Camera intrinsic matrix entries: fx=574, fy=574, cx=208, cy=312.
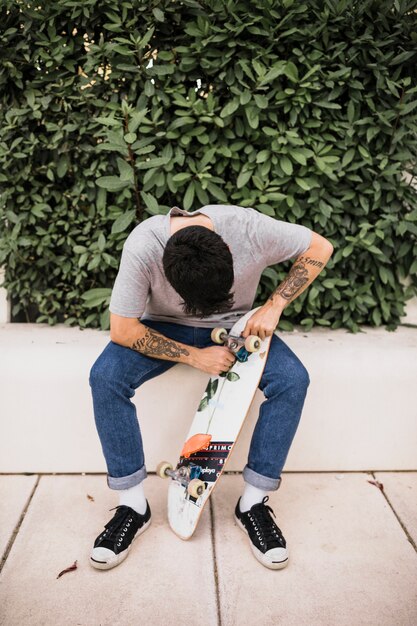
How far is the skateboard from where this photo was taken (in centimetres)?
220

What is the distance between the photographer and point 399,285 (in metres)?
2.94

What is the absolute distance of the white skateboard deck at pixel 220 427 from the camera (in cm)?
220

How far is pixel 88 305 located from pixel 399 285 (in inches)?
61.9

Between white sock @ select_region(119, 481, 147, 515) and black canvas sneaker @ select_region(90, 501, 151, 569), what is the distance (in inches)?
0.6

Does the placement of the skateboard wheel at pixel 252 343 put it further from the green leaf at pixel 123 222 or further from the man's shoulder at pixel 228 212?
the green leaf at pixel 123 222

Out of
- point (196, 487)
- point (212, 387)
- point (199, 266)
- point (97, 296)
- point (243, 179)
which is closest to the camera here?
point (199, 266)

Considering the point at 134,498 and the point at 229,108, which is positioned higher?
the point at 229,108

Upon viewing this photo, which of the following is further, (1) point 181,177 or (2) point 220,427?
(1) point 181,177

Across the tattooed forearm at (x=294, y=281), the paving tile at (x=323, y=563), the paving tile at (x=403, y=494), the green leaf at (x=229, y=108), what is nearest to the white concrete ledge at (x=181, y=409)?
the paving tile at (x=403, y=494)

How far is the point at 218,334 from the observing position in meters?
2.28

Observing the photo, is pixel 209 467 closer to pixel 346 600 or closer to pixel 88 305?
pixel 346 600

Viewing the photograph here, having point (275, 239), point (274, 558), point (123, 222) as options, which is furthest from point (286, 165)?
point (274, 558)

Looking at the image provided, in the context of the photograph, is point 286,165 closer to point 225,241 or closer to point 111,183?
point 225,241

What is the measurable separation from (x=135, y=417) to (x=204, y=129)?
Answer: 1.31 m
